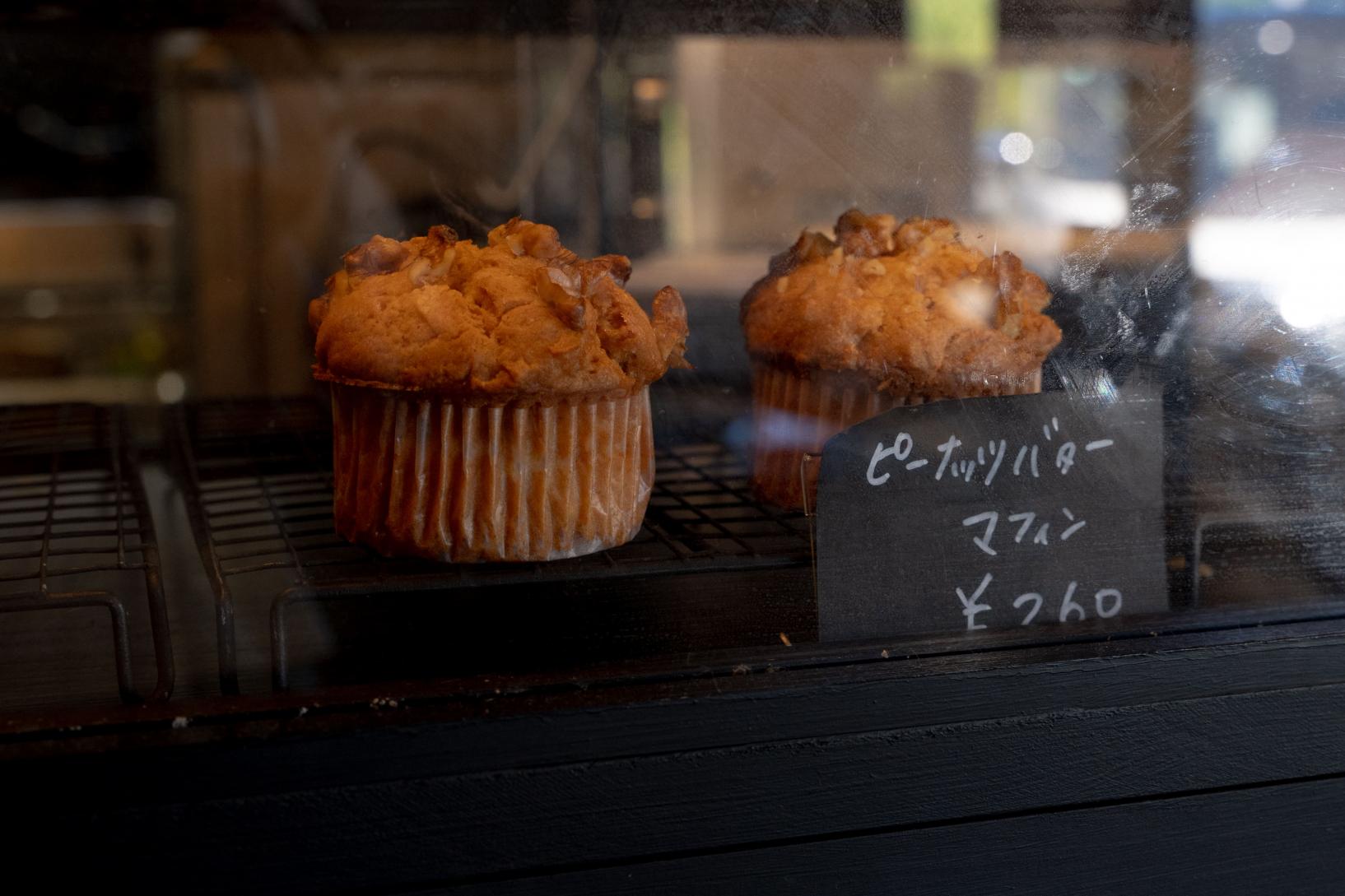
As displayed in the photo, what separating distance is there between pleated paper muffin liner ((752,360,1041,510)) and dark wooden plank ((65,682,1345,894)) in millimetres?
296

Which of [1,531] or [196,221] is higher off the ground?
[196,221]

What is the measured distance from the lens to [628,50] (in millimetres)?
1730

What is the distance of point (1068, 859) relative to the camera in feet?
3.43

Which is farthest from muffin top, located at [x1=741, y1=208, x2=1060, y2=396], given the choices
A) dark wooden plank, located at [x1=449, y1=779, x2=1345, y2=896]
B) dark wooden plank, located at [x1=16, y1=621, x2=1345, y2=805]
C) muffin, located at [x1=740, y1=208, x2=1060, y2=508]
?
dark wooden plank, located at [x1=449, y1=779, x2=1345, y2=896]

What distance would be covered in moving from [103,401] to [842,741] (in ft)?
4.93

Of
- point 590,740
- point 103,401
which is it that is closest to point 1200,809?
point 590,740

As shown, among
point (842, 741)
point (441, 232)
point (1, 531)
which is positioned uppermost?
point (441, 232)

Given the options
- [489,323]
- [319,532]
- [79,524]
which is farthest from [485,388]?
[79,524]

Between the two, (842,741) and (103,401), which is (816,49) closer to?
(842,741)

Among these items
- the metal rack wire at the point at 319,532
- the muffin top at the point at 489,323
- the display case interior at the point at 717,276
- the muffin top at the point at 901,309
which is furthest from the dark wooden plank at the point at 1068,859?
the muffin top at the point at 489,323

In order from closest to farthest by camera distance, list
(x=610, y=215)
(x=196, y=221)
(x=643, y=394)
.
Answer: (x=643, y=394), (x=610, y=215), (x=196, y=221)

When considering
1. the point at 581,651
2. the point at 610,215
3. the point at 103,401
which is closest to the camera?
the point at 581,651

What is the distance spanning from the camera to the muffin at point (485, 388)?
50.3 inches

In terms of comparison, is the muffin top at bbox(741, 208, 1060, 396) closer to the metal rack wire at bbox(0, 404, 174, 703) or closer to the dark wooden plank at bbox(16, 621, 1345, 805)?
the dark wooden plank at bbox(16, 621, 1345, 805)
